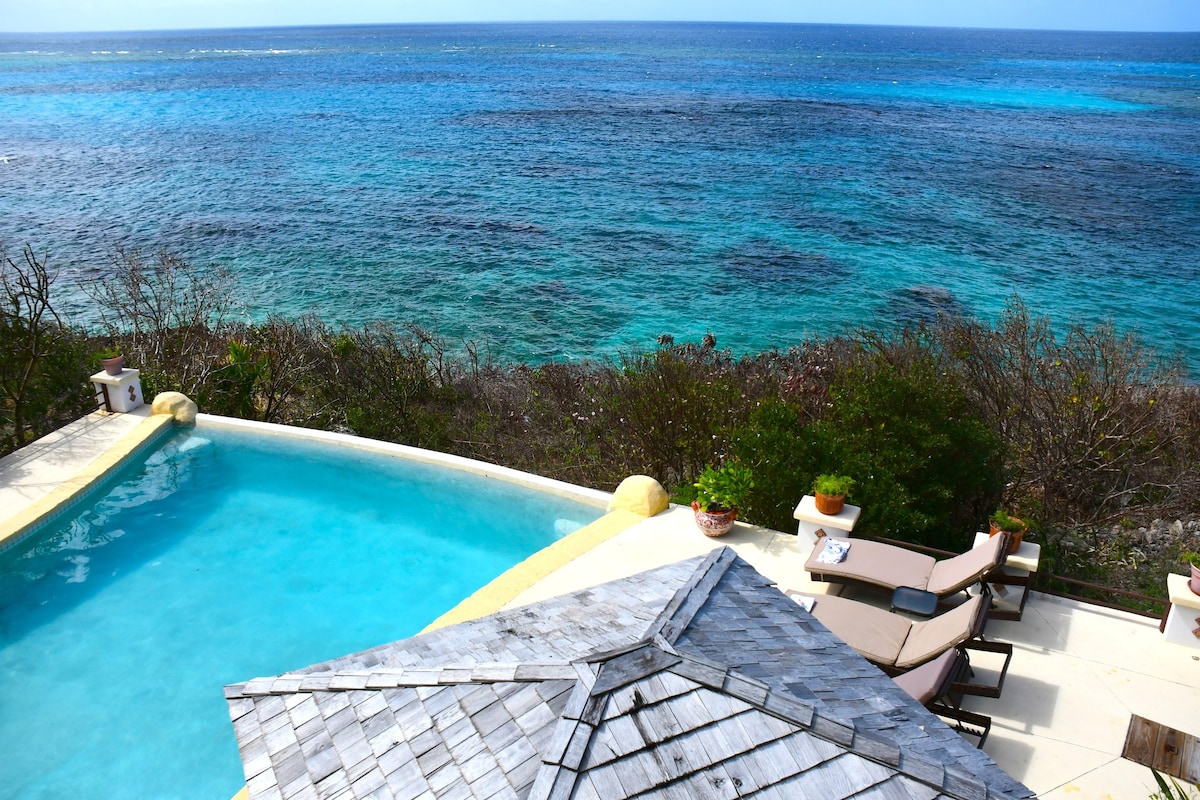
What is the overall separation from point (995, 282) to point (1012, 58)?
11699 cm

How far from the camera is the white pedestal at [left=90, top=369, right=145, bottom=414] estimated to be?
1113cm

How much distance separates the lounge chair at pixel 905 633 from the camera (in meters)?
6.05

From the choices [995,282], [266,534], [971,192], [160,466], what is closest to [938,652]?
[266,534]

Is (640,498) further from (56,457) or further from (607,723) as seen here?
(56,457)

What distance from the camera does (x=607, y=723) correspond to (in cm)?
352

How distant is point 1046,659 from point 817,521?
230 centimetres

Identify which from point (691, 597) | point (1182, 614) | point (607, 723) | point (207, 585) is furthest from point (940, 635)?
point (207, 585)

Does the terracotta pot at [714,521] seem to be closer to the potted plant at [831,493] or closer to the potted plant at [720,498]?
the potted plant at [720,498]

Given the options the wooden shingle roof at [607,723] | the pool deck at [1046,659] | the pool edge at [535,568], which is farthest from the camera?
the pool edge at [535,568]

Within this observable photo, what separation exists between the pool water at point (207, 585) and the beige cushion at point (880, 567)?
2942 millimetres

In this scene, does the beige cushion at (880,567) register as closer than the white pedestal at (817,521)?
Yes

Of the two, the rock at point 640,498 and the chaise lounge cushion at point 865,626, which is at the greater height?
the chaise lounge cushion at point 865,626

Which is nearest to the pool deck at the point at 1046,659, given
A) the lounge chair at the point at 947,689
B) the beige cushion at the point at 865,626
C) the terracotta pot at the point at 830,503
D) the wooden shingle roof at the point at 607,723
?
the lounge chair at the point at 947,689

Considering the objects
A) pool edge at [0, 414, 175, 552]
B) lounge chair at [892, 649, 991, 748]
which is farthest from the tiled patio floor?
pool edge at [0, 414, 175, 552]
